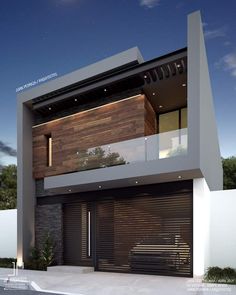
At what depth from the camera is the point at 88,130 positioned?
53.7 ft

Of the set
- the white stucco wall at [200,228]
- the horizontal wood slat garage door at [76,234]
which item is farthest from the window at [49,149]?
the white stucco wall at [200,228]

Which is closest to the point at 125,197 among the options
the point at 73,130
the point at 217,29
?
the point at 73,130

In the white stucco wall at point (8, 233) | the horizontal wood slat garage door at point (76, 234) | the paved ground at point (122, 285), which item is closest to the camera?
the paved ground at point (122, 285)

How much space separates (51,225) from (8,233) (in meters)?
4.21

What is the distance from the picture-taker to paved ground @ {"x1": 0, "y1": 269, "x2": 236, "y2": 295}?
10125mm

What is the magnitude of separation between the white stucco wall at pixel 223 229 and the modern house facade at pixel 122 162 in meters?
0.81

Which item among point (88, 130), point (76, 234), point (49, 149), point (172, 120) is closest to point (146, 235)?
point (76, 234)

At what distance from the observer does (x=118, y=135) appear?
603 inches

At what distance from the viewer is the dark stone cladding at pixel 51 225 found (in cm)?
1678

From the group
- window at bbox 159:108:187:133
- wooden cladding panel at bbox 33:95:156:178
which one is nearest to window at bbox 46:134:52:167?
wooden cladding panel at bbox 33:95:156:178

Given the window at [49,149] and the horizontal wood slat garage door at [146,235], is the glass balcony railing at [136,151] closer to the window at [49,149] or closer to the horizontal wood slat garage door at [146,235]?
the horizontal wood slat garage door at [146,235]

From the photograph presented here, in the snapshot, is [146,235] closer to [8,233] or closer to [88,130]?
[88,130]

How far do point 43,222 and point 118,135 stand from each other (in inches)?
222

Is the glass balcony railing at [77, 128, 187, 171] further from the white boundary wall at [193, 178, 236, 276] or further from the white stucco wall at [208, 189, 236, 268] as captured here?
the white stucco wall at [208, 189, 236, 268]
